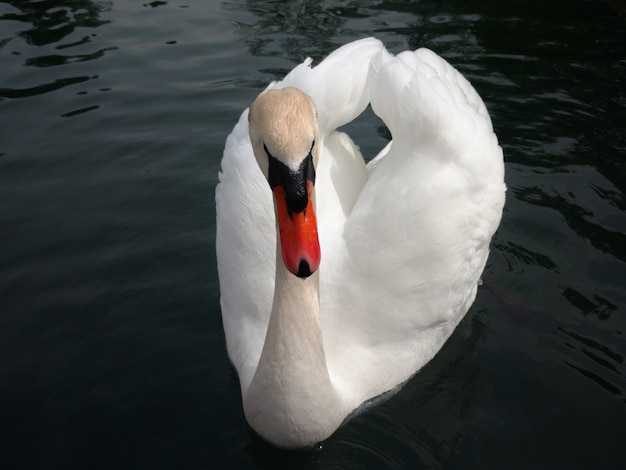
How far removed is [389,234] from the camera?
14.1 ft

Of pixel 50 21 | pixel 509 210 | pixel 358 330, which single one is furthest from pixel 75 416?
pixel 50 21

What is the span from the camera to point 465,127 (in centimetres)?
446

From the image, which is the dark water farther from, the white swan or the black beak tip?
the black beak tip

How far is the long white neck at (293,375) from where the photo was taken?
372 centimetres

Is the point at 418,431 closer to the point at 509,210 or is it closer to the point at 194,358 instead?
the point at 194,358

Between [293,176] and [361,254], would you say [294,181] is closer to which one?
[293,176]

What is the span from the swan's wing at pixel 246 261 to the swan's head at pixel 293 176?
1289 mm

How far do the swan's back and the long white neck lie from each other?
1.01 feet

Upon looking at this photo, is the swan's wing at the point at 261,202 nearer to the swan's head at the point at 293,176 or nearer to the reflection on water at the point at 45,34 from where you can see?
the swan's head at the point at 293,176

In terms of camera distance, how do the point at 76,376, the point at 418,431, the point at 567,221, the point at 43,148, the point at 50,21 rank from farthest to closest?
the point at 50,21
the point at 43,148
the point at 567,221
the point at 76,376
the point at 418,431

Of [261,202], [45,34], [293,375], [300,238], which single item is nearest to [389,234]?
[261,202]

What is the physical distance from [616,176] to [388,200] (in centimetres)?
327

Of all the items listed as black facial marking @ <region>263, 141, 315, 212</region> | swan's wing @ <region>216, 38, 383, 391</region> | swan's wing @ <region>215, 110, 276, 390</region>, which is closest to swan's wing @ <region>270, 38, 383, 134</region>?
swan's wing @ <region>216, 38, 383, 391</region>

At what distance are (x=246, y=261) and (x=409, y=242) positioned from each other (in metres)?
1.02
